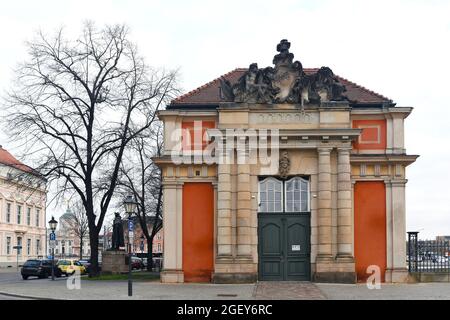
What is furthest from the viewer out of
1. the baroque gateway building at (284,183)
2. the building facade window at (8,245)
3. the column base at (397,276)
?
the building facade window at (8,245)

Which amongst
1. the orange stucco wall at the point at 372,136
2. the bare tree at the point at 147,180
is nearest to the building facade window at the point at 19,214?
the bare tree at the point at 147,180

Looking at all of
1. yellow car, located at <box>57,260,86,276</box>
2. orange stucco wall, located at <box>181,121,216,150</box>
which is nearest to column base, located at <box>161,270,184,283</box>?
orange stucco wall, located at <box>181,121,216,150</box>

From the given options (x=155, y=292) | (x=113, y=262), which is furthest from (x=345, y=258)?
(x=113, y=262)

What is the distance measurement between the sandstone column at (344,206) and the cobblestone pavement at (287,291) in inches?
79.6

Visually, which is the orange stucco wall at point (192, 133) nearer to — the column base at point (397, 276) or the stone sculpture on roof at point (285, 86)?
the stone sculpture on roof at point (285, 86)

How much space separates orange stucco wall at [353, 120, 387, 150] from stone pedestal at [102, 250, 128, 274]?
16.9 m

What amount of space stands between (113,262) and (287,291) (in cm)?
1801

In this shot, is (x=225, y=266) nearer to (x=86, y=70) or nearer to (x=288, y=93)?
(x=288, y=93)

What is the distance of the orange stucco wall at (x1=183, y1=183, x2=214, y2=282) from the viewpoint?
28.6m

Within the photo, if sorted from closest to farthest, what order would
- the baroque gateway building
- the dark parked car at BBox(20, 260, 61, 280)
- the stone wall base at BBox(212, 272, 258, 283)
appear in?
1. the stone wall base at BBox(212, 272, 258, 283)
2. the baroque gateway building
3. the dark parked car at BBox(20, 260, 61, 280)

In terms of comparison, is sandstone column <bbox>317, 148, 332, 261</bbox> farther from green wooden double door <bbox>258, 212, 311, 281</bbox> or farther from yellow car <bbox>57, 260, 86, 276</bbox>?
yellow car <bbox>57, 260, 86, 276</bbox>

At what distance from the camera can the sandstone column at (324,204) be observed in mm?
27359

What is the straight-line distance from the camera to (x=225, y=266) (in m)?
27.3

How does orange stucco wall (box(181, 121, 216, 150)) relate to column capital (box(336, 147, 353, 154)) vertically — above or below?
above
